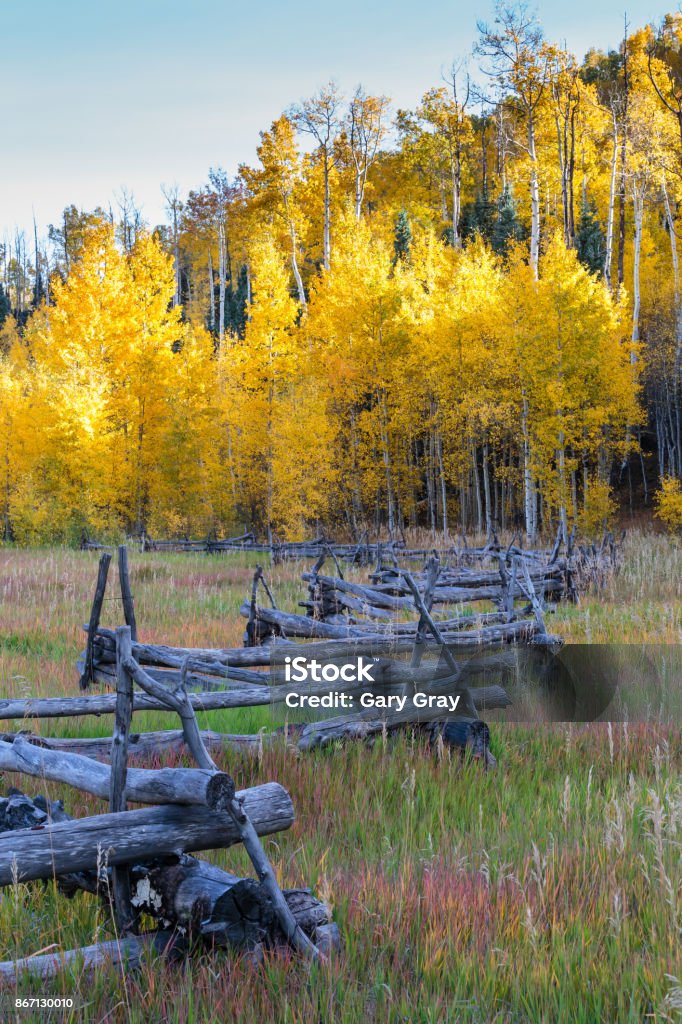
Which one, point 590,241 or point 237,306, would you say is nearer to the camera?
point 590,241

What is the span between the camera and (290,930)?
2.56 meters

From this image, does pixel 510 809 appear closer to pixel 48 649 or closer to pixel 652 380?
pixel 48 649

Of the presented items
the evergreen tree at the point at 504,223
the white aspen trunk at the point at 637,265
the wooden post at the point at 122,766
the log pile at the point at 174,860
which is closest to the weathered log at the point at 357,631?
the wooden post at the point at 122,766

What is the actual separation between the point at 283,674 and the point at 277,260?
21666mm

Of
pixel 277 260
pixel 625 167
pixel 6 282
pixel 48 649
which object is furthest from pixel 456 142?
pixel 6 282

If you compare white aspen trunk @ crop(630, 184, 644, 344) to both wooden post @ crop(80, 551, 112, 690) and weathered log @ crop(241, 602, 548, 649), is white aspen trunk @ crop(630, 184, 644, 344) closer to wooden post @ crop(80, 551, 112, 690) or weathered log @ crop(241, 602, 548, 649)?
weathered log @ crop(241, 602, 548, 649)

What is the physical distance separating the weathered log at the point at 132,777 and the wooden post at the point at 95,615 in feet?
8.45

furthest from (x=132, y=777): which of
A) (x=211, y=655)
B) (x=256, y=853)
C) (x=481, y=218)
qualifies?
(x=481, y=218)

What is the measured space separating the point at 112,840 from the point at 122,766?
41cm

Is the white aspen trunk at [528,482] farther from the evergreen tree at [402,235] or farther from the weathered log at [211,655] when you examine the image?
the evergreen tree at [402,235]

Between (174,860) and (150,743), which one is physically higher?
(174,860)

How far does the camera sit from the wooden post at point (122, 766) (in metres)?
2.85

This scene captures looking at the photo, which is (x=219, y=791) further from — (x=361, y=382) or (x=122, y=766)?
(x=361, y=382)

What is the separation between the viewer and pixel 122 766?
314 centimetres
